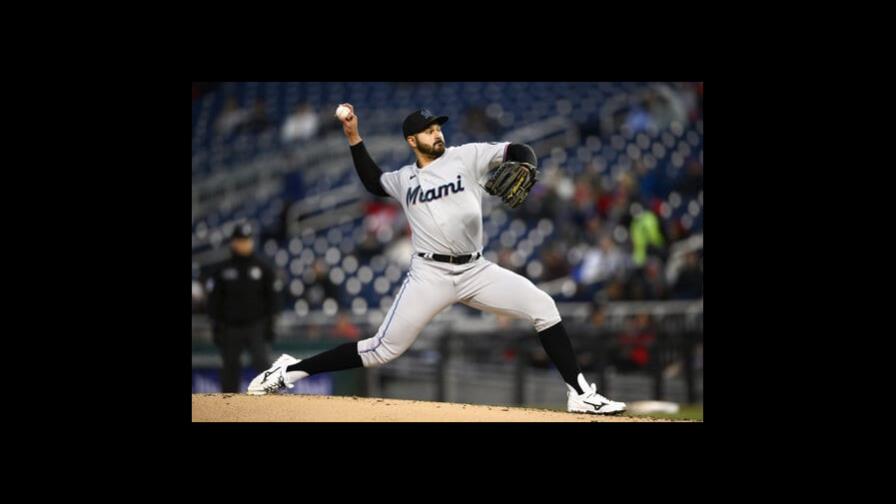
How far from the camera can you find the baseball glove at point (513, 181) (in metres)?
4.98

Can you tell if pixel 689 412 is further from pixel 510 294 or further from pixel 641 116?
pixel 641 116

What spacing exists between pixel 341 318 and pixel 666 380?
11.5ft

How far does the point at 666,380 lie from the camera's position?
34.2 feet

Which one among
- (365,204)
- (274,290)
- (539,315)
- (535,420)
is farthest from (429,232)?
(365,204)

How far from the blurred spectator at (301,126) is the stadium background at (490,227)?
0.10ft

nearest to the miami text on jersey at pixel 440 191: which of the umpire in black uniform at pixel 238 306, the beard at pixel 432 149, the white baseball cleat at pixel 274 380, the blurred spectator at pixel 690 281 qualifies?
the beard at pixel 432 149

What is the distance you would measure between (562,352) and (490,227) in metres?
8.46

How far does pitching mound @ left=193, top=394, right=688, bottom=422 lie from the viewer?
5117 millimetres

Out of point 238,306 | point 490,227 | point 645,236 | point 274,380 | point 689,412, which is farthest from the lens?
point 490,227

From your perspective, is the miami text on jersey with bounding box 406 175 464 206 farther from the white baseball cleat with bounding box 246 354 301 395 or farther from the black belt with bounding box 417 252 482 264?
the white baseball cleat with bounding box 246 354 301 395

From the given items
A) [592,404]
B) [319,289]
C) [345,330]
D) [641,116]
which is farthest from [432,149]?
[641,116]

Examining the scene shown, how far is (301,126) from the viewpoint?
15.6 metres

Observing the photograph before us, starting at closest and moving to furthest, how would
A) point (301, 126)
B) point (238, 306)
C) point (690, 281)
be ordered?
1. point (238, 306)
2. point (690, 281)
3. point (301, 126)

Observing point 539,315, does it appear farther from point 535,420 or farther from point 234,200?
point 234,200
